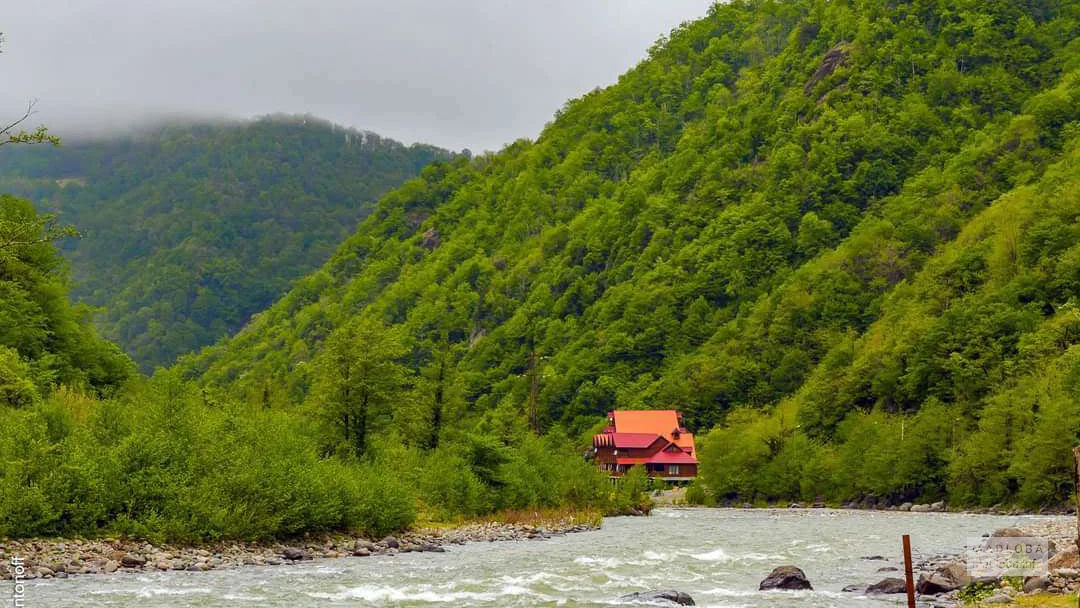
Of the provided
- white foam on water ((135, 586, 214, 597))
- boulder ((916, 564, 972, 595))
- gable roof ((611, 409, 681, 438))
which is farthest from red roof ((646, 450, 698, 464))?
white foam on water ((135, 586, 214, 597))

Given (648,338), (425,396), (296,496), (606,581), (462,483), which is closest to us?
(606,581)

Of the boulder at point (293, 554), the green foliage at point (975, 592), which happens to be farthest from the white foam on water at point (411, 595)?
the green foliage at point (975, 592)

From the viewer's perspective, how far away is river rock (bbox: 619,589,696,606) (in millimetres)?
35069

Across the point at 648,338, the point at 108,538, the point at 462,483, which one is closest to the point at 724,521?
A: the point at 462,483

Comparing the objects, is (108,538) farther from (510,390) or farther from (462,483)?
(510,390)

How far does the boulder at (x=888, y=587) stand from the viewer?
124 ft

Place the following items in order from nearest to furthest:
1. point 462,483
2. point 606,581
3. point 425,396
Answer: point 606,581, point 462,483, point 425,396

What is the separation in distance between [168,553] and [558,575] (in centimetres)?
1469

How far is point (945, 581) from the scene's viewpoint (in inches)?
1428

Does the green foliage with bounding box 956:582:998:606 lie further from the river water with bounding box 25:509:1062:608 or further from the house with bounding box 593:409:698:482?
the house with bounding box 593:409:698:482

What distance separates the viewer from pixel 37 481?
42.2 metres

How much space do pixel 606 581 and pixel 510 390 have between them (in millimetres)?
150157

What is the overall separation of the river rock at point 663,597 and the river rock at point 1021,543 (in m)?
16.8

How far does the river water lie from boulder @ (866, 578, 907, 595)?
2.44 feet
